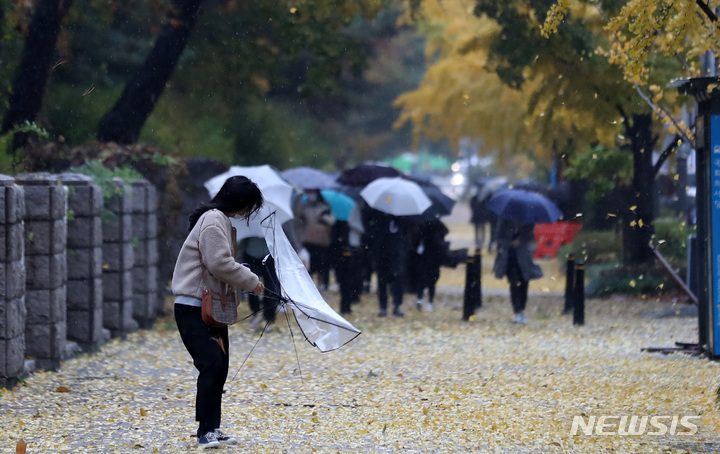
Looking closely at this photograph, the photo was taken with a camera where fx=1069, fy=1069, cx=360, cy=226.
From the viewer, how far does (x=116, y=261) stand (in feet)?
40.3

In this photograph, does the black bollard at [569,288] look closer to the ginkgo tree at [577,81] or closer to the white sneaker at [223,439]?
the ginkgo tree at [577,81]

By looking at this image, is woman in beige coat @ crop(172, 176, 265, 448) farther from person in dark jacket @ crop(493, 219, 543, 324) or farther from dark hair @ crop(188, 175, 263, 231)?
person in dark jacket @ crop(493, 219, 543, 324)

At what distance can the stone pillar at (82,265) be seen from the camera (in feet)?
36.6

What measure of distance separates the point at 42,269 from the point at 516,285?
23.3ft

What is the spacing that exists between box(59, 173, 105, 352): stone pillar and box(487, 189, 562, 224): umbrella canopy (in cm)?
563

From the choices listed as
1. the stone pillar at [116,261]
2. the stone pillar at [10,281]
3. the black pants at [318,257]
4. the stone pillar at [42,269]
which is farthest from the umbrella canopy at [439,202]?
the stone pillar at [10,281]

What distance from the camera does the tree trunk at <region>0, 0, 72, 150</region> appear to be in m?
14.9

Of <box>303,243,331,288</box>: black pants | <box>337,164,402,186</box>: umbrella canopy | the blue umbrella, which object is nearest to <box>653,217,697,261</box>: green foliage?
<box>337,164,402,186</box>: umbrella canopy

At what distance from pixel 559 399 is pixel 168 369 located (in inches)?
154

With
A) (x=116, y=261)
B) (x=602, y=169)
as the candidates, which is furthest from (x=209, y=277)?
(x=602, y=169)

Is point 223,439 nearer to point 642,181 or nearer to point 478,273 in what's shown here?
point 478,273

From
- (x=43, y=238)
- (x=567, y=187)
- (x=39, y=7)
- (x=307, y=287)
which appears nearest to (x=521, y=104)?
(x=567, y=187)

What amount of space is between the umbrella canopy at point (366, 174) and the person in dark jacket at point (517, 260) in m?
3.25

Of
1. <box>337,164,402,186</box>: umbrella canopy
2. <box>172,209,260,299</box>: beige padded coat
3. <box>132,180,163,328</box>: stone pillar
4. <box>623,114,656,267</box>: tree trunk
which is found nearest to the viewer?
<box>172,209,260,299</box>: beige padded coat
